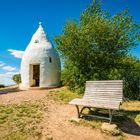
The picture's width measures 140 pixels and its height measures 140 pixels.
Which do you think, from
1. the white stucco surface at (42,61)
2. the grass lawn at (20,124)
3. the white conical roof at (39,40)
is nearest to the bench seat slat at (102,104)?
the grass lawn at (20,124)

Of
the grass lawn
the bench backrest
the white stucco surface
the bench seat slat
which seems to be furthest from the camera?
the white stucco surface

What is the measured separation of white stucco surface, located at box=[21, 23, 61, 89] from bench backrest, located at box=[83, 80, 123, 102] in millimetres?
10157

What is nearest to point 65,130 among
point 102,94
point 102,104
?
point 102,104

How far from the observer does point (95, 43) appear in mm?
14312

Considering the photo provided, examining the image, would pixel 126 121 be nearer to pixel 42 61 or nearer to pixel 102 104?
pixel 102 104

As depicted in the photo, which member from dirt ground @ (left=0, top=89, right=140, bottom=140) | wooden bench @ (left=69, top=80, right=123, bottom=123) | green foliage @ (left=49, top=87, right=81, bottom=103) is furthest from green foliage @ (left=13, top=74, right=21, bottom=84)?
wooden bench @ (left=69, top=80, right=123, bottom=123)

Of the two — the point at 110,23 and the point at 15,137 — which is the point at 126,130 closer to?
the point at 15,137

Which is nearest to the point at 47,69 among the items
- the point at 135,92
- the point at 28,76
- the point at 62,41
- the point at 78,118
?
the point at 28,76

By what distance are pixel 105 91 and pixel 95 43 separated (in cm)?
665

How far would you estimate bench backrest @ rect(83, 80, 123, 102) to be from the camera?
794 cm

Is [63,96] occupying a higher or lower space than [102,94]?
lower

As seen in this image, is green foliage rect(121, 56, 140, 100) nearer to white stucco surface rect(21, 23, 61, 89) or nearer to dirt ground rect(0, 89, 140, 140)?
white stucco surface rect(21, 23, 61, 89)

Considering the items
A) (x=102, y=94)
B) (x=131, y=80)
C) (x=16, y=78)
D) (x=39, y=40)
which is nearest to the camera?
(x=102, y=94)

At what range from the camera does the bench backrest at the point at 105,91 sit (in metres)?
7.94
